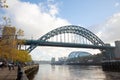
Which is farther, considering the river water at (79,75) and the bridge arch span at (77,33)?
the bridge arch span at (77,33)

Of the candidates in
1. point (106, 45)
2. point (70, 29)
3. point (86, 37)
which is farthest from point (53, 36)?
point (106, 45)

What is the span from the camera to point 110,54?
106 meters

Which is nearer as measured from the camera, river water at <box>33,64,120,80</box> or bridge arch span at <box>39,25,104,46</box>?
river water at <box>33,64,120,80</box>

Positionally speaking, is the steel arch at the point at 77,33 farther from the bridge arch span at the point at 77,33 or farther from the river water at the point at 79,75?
the river water at the point at 79,75

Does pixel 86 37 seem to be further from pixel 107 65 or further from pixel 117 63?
pixel 117 63

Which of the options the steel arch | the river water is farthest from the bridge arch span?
the river water

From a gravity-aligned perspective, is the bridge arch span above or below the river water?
above

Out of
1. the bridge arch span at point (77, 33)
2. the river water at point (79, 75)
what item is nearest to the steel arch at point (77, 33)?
the bridge arch span at point (77, 33)

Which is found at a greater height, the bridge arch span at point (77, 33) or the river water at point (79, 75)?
the bridge arch span at point (77, 33)

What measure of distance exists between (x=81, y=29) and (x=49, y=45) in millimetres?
20207

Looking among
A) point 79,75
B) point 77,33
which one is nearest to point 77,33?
point 77,33

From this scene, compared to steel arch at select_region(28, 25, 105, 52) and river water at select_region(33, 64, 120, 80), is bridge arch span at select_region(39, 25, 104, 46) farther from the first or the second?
river water at select_region(33, 64, 120, 80)

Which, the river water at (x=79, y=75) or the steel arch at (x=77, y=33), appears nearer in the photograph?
the river water at (x=79, y=75)

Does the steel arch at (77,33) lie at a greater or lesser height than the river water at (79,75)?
greater
